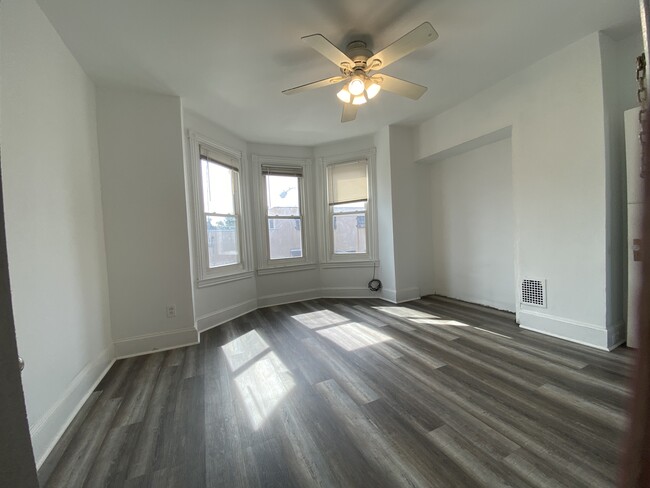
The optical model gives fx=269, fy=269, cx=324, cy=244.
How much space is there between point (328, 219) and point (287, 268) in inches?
40.3

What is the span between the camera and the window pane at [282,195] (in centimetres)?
412

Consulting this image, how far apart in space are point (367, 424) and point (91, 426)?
1.62 meters

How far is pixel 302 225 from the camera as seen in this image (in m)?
4.33

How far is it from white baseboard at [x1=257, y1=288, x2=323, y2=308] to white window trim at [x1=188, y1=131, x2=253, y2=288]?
48cm

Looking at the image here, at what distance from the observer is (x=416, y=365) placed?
2086 mm

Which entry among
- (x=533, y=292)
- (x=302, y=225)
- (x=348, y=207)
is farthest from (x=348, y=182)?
(x=533, y=292)

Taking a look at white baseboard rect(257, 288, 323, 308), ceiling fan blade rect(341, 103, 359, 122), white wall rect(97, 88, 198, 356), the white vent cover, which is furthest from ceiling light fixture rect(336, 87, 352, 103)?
white baseboard rect(257, 288, 323, 308)

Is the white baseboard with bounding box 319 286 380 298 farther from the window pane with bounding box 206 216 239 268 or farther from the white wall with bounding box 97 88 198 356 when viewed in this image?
the white wall with bounding box 97 88 198 356

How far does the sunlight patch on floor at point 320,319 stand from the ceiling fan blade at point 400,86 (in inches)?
96.1

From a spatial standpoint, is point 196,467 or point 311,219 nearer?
point 196,467

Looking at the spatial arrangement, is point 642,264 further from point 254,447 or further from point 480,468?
point 254,447

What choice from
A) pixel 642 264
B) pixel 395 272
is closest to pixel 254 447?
pixel 642 264

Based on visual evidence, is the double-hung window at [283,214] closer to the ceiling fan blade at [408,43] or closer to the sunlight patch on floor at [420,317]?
the sunlight patch on floor at [420,317]

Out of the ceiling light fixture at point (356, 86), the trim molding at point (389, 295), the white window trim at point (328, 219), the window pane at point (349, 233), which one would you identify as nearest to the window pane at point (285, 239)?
the white window trim at point (328, 219)
